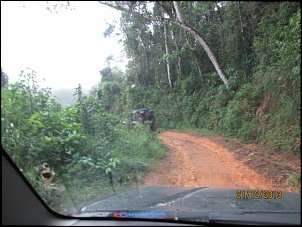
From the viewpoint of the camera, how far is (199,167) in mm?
5434

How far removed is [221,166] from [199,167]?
40 centimetres

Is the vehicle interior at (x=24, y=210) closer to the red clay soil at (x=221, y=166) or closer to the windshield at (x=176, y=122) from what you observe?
the windshield at (x=176, y=122)

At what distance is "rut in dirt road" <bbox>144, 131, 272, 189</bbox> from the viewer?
180 inches

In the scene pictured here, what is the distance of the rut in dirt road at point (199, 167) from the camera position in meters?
4.57

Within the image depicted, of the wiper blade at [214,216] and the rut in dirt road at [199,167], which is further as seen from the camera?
the rut in dirt road at [199,167]

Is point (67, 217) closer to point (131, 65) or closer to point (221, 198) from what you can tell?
point (221, 198)

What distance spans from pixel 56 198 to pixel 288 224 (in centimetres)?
226
